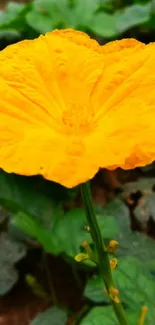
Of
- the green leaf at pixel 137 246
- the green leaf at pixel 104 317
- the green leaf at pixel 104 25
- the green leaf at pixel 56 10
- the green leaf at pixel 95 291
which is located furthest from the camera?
the green leaf at pixel 56 10

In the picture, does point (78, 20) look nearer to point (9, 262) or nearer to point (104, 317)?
point (9, 262)

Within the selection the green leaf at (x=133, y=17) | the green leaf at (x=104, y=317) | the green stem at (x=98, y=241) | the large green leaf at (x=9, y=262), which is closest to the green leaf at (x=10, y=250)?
the large green leaf at (x=9, y=262)

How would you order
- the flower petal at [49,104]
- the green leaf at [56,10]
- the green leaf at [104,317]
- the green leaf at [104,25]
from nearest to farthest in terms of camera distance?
the flower petal at [49,104] < the green leaf at [104,317] < the green leaf at [104,25] < the green leaf at [56,10]

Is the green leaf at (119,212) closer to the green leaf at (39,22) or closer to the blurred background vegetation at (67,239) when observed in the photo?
the blurred background vegetation at (67,239)

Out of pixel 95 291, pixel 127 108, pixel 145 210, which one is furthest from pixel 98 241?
pixel 145 210

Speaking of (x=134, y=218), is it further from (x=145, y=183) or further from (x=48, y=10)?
(x=48, y=10)

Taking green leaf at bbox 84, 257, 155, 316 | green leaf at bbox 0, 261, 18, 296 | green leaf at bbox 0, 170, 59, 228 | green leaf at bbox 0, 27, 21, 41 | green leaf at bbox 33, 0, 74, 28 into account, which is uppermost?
green leaf at bbox 33, 0, 74, 28

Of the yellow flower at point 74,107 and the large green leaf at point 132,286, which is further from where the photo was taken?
the large green leaf at point 132,286

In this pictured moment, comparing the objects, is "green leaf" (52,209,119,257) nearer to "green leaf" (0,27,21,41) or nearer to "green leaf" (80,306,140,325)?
"green leaf" (80,306,140,325)

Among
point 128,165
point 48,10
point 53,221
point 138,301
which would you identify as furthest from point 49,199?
point 128,165

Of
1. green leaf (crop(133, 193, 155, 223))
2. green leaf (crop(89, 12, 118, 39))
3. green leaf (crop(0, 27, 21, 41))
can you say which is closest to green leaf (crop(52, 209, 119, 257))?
green leaf (crop(133, 193, 155, 223))
